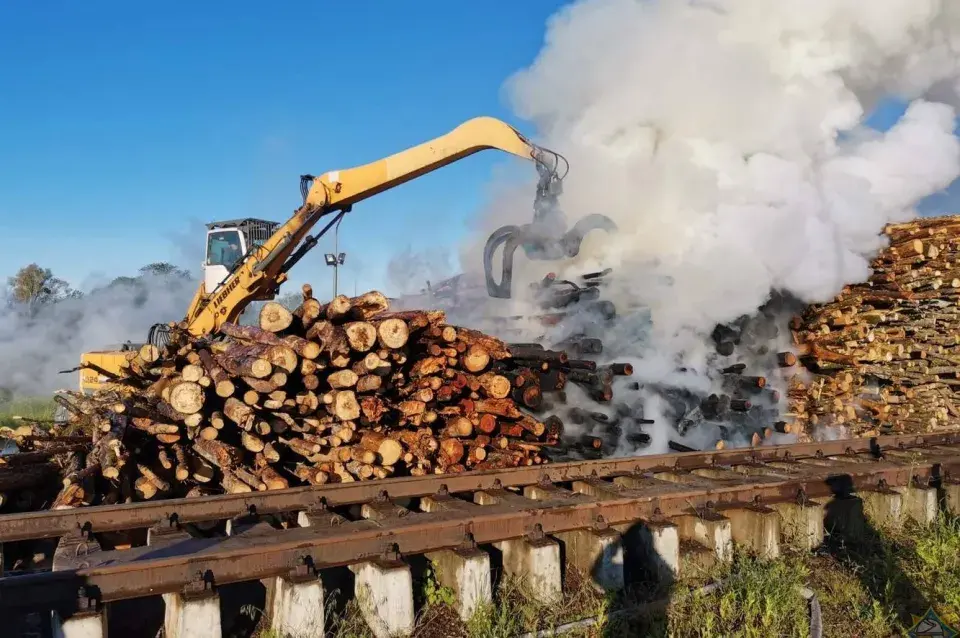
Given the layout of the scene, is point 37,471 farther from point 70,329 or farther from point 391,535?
point 70,329

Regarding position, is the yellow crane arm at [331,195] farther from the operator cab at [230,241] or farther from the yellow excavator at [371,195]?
the operator cab at [230,241]

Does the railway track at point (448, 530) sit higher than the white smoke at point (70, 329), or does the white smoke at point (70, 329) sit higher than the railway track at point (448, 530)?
the white smoke at point (70, 329)

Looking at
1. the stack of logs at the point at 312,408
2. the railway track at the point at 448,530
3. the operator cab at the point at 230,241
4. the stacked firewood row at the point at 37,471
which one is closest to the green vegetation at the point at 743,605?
the railway track at the point at 448,530

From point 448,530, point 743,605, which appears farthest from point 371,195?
point 743,605

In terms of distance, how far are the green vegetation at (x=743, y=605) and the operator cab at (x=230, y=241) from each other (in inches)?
356

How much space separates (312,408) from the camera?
19.2 ft

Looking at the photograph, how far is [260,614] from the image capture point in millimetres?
4285

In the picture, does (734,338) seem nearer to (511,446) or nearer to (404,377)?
(511,446)

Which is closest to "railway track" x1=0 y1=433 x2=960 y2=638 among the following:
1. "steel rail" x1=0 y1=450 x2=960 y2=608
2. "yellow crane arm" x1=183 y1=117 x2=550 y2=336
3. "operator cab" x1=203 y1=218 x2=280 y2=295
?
"steel rail" x1=0 y1=450 x2=960 y2=608

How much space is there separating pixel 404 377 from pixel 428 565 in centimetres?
207

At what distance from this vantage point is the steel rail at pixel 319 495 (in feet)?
14.6

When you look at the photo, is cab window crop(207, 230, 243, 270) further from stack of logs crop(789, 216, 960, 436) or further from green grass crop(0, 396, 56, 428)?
stack of logs crop(789, 216, 960, 436)

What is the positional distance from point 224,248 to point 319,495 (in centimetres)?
828

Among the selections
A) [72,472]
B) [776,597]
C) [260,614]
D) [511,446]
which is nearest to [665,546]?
[776,597]
